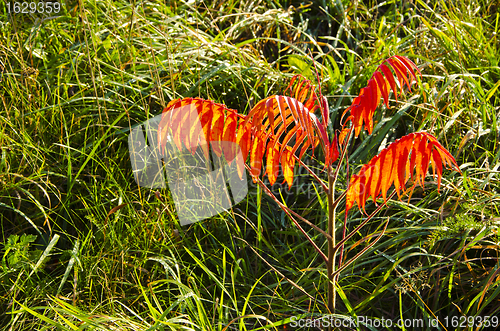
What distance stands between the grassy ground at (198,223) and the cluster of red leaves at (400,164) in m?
0.43

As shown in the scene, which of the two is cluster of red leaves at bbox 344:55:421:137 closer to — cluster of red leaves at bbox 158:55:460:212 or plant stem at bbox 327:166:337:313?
cluster of red leaves at bbox 158:55:460:212

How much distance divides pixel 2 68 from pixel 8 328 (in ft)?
4.53

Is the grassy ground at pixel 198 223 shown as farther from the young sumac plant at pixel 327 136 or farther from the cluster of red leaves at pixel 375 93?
the cluster of red leaves at pixel 375 93

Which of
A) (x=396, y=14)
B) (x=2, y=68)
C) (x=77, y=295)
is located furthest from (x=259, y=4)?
(x=77, y=295)

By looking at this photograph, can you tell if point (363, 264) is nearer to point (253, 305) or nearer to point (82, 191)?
point (253, 305)

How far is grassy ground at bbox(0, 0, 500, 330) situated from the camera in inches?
60.6

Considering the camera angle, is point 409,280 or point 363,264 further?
point 363,264

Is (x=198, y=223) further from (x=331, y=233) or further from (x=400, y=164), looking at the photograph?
(x=400, y=164)

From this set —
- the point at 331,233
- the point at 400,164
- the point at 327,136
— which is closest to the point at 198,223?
the point at 331,233

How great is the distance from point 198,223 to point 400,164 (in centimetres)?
99

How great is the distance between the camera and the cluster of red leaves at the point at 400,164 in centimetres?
108

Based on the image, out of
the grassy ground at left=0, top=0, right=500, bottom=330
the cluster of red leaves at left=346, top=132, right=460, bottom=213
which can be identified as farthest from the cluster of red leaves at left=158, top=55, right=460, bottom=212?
the grassy ground at left=0, top=0, right=500, bottom=330

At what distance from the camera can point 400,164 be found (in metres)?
1.08

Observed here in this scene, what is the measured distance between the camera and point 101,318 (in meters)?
1.28
